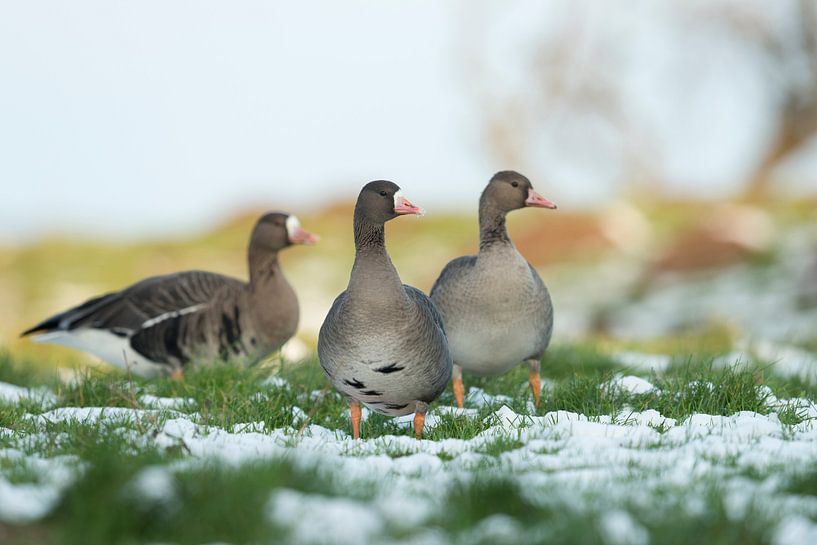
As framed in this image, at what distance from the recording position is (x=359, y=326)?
586cm

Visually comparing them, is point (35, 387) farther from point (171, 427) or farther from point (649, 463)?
point (649, 463)

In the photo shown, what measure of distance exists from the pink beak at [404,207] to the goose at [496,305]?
4.27 feet

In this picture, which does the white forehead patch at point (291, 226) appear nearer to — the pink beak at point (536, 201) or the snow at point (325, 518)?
the pink beak at point (536, 201)

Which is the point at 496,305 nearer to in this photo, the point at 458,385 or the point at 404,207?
the point at 458,385

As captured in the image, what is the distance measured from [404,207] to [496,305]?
1.43 metres

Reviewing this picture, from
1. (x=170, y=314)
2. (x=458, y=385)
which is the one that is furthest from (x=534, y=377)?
(x=170, y=314)

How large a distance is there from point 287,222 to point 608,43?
25.0 metres

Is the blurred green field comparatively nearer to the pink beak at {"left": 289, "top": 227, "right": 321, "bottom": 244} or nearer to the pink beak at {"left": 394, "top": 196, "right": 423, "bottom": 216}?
the pink beak at {"left": 289, "top": 227, "right": 321, "bottom": 244}

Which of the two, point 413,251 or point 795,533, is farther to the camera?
point 413,251

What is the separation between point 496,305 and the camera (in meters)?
7.00

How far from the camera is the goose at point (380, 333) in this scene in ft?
19.2

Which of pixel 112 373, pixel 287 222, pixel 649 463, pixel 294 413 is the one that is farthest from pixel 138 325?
pixel 649 463

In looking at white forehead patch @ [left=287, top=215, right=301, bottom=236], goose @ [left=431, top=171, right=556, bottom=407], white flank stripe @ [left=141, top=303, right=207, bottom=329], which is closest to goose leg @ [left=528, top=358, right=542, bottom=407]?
goose @ [left=431, top=171, right=556, bottom=407]

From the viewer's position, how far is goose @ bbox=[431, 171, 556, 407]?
7.01 m
